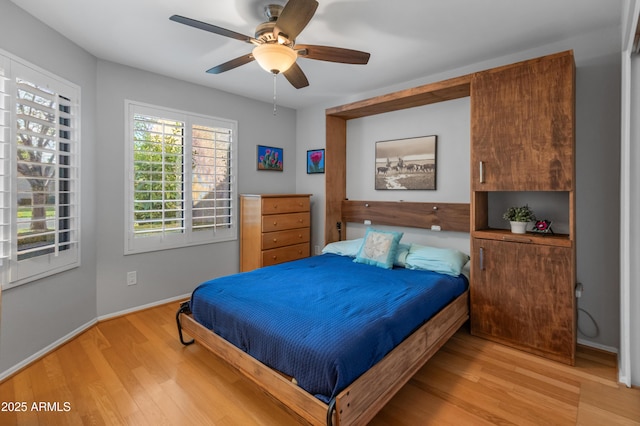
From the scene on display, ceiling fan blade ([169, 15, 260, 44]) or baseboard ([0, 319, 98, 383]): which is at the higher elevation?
ceiling fan blade ([169, 15, 260, 44])

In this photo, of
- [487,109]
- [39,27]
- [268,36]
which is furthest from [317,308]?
[39,27]

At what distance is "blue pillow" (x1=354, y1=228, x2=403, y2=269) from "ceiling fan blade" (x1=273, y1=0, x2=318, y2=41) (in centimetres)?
200

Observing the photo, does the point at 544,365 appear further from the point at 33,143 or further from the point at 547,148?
the point at 33,143

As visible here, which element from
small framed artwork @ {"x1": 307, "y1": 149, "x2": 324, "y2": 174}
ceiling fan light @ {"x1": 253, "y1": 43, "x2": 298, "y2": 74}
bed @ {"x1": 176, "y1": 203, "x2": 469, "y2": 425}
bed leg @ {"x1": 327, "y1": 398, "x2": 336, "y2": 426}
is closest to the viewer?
bed leg @ {"x1": 327, "y1": 398, "x2": 336, "y2": 426}

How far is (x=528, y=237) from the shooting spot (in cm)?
248

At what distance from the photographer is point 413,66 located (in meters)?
3.14

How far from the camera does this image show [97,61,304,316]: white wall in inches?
122

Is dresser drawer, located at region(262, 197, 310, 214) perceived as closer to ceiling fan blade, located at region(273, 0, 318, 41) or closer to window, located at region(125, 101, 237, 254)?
window, located at region(125, 101, 237, 254)

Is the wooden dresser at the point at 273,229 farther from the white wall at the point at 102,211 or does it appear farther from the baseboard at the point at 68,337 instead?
the baseboard at the point at 68,337

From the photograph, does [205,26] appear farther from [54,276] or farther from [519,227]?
[519,227]

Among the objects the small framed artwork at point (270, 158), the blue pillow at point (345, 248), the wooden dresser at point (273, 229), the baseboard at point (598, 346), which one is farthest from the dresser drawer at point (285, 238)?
the baseboard at point (598, 346)

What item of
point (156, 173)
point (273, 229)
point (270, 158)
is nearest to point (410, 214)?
point (273, 229)

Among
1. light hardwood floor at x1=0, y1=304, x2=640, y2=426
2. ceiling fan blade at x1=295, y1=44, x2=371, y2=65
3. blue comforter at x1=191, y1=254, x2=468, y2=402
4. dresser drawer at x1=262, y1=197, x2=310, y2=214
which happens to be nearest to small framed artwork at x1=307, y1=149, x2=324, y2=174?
dresser drawer at x1=262, y1=197, x2=310, y2=214

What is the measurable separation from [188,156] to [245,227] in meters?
1.10
